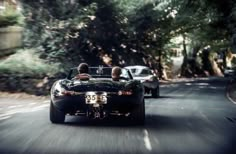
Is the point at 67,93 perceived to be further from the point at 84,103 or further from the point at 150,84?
the point at 150,84

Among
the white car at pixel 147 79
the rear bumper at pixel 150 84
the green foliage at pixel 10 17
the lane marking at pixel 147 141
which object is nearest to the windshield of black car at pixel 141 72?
the white car at pixel 147 79

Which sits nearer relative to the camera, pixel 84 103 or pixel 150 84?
pixel 84 103

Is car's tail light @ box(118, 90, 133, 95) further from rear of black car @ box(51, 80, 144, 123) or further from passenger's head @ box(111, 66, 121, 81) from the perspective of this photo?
passenger's head @ box(111, 66, 121, 81)

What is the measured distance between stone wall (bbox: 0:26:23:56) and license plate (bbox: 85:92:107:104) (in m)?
18.0

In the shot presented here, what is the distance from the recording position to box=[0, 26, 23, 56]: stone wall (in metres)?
28.2

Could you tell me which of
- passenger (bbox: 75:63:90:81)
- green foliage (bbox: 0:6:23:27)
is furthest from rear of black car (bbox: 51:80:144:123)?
green foliage (bbox: 0:6:23:27)

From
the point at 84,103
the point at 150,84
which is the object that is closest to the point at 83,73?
the point at 84,103

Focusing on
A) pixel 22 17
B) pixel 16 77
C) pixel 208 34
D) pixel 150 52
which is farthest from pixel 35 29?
pixel 150 52

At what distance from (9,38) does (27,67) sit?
7.40 m

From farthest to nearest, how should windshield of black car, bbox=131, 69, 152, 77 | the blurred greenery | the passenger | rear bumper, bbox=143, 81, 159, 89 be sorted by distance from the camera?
the blurred greenery
windshield of black car, bbox=131, 69, 152, 77
rear bumper, bbox=143, 81, 159, 89
the passenger

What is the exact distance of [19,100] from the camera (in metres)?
19.1

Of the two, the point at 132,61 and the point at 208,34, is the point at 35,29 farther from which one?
the point at 208,34

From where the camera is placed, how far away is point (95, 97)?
10820 mm

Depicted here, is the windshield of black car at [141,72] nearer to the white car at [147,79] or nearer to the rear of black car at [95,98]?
the white car at [147,79]
